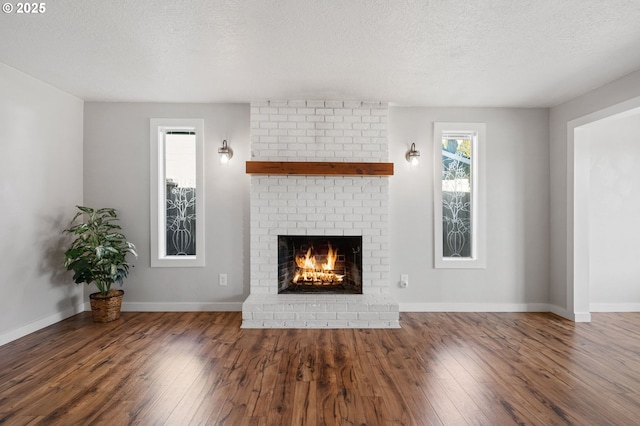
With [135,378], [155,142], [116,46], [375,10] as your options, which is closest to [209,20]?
[116,46]

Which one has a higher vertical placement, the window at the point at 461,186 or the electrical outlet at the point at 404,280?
the window at the point at 461,186

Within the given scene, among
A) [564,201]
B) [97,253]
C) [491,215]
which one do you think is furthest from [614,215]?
[97,253]

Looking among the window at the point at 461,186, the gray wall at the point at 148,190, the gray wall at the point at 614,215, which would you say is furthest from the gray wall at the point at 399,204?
the gray wall at the point at 614,215

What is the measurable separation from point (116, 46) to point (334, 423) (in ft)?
10.2

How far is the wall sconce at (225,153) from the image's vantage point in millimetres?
4035

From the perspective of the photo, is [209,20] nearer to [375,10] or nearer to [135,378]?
[375,10]

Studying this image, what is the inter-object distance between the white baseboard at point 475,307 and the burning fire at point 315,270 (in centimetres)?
94

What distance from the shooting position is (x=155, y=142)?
4156mm

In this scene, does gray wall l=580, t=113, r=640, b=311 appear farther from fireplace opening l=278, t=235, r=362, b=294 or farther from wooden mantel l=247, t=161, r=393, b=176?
fireplace opening l=278, t=235, r=362, b=294

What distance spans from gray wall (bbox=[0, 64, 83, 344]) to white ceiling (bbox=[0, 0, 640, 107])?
267 millimetres

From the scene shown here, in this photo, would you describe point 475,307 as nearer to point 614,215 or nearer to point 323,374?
point 614,215

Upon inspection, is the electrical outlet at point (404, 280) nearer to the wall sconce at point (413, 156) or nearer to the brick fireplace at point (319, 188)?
Answer: the brick fireplace at point (319, 188)

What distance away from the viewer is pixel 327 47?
270 cm

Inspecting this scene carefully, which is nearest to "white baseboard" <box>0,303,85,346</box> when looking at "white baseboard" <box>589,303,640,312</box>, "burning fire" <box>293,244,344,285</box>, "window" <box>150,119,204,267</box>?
"window" <box>150,119,204,267</box>
